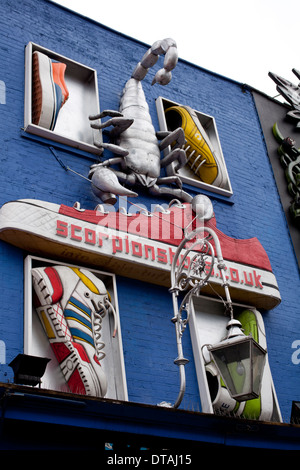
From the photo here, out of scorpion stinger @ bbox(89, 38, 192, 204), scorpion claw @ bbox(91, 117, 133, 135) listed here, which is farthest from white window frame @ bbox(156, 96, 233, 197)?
scorpion claw @ bbox(91, 117, 133, 135)

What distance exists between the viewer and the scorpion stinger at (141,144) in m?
10.3

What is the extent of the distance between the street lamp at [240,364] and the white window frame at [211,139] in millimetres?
5091

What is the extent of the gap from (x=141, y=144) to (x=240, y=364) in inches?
203

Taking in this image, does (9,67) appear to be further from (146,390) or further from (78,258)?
(146,390)

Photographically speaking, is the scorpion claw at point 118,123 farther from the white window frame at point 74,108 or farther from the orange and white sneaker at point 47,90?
the orange and white sneaker at point 47,90

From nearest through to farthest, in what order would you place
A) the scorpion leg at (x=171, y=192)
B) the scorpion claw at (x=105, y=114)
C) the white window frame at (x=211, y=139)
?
the scorpion claw at (x=105, y=114) → the scorpion leg at (x=171, y=192) → the white window frame at (x=211, y=139)

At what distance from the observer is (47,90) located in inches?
398

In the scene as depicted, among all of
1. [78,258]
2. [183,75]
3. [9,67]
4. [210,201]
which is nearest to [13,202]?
[78,258]

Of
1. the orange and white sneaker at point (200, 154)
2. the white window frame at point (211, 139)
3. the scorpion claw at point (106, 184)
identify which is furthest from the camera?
the orange and white sneaker at point (200, 154)

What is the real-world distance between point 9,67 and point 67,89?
42.9 inches

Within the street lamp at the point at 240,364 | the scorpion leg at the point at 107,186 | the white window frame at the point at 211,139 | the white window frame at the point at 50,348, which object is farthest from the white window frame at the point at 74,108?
the street lamp at the point at 240,364

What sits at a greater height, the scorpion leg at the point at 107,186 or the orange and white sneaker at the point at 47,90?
the orange and white sneaker at the point at 47,90

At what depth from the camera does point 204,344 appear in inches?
373

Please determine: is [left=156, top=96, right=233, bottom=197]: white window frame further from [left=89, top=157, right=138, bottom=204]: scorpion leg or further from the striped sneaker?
the striped sneaker
